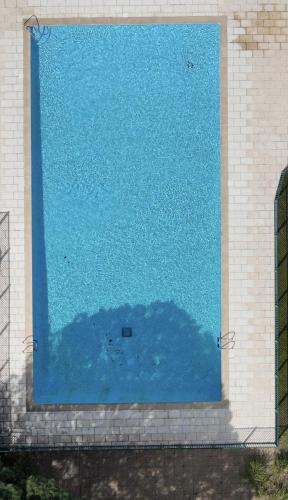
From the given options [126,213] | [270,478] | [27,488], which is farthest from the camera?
[126,213]

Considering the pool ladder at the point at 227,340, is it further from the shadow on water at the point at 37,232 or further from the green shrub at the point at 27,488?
the green shrub at the point at 27,488

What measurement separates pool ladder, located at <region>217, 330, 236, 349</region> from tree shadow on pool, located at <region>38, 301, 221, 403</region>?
174mm

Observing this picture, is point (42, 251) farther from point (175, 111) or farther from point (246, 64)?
point (246, 64)

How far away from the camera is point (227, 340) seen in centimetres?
1205

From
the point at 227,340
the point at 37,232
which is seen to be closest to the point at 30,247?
the point at 37,232

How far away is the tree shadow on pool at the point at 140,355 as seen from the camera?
12070 mm

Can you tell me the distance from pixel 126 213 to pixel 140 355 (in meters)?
3.42

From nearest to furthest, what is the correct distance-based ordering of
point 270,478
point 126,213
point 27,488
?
1. point 27,488
2. point 270,478
3. point 126,213

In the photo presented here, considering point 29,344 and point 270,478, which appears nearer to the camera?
point 270,478

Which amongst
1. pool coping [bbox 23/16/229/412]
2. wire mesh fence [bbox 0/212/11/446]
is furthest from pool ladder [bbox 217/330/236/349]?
wire mesh fence [bbox 0/212/11/446]

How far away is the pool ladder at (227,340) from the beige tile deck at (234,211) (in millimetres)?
129

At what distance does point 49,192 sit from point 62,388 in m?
4.72

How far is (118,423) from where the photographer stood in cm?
1200

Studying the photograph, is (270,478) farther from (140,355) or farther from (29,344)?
(29,344)
